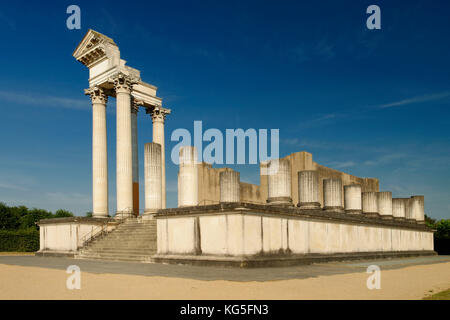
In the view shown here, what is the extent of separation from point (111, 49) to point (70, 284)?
2573 cm

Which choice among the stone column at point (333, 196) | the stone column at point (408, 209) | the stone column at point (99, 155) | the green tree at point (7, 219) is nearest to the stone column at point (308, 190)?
the stone column at point (333, 196)

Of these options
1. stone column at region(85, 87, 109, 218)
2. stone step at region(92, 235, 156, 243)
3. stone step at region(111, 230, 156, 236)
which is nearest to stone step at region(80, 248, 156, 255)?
stone step at region(92, 235, 156, 243)

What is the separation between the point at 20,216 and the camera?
68062 millimetres

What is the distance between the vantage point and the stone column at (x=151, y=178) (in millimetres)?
26312

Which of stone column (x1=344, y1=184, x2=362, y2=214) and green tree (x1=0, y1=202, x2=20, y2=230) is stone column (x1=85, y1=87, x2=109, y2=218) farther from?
green tree (x1=0, y1=202, x2=20, y2=230)

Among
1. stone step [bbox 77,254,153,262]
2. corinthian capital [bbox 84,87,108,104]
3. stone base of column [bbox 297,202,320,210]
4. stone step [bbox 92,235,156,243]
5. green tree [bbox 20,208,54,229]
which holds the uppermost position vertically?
corinthian capital [bbox 84,87,108,104]

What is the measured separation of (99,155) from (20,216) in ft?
150

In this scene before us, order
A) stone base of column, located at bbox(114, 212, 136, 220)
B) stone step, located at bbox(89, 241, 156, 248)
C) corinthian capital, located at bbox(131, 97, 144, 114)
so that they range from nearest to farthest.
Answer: stone step, located at bbox(89, 241, 156, 248)
stone base of column, located at bbox(114, 212, 136, 220)
corinthian capital, located at bbox(131, 97, 144, 114)

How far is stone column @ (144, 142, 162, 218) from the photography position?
86.3 feet

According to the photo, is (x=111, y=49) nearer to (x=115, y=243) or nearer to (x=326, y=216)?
(x=115, y=243)

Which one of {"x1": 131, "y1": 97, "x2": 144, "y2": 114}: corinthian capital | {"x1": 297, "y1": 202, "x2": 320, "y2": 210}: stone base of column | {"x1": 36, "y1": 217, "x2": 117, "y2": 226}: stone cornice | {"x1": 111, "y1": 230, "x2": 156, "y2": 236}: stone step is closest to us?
{"x1": 111, "y1": 230, "x2": 156, "y2": 236}: stone step

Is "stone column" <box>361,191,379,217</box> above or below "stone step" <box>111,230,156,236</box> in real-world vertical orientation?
above

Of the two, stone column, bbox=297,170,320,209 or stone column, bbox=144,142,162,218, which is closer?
stone column, bbox=297,170,320,209

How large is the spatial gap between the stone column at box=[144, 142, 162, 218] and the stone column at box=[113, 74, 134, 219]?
3.81 meters
